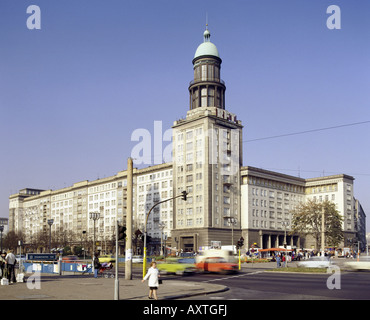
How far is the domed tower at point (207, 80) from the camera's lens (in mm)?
110188

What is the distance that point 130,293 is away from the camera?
19859 mm

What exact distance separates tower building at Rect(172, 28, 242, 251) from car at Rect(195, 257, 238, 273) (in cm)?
5614

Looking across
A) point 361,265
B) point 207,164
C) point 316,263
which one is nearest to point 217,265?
point 316,263

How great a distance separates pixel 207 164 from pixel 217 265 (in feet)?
196

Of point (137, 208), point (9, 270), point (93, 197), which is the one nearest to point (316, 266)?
point (9, 270)

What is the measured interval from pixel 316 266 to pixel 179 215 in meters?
60.9

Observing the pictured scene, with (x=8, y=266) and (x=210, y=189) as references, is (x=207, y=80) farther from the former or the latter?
(x=8, y=266)

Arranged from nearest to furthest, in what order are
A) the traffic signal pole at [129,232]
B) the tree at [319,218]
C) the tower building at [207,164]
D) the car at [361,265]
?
1. the traffic signal pole at [129,232]
2. the car at [361,265]
3. the tree at [319,218]
4. the tower building at [207,164]

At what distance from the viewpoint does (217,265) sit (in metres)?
38.1

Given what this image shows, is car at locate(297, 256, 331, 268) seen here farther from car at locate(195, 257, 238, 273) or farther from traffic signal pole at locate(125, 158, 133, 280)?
traffic signal pole at locate(125, 158, 133, 280)

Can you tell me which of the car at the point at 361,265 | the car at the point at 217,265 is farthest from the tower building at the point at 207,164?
the car at the point at 217,265

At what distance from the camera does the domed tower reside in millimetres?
110188

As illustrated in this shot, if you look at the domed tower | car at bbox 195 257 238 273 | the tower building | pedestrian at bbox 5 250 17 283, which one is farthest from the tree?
pedestrian at bbox 5 250 17 283

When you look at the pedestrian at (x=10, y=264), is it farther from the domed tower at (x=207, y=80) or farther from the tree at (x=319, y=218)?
the domed tower at (x=207, y=80)
